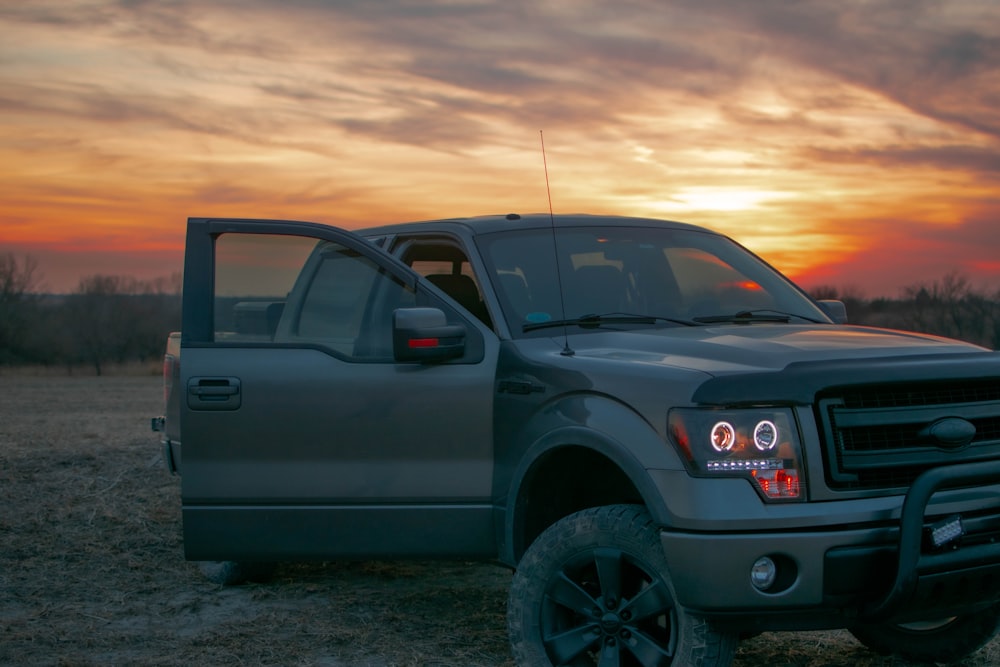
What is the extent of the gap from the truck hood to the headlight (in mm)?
193

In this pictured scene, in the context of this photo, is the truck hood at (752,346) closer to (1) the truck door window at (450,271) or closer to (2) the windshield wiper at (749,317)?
(2) the windshield wiper at (749,317)

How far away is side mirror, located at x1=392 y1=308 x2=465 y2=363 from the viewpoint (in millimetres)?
4844

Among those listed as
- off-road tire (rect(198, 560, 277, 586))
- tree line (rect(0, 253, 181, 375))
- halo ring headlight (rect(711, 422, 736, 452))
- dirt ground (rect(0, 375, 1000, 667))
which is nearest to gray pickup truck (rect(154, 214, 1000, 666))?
halo ring headlight (rect(711, 422, 736, 452))

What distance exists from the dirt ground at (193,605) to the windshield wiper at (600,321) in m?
1.52

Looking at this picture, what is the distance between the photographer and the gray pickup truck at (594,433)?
404 cm

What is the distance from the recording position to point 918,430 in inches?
169

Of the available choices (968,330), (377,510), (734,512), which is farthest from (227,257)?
(968,330)

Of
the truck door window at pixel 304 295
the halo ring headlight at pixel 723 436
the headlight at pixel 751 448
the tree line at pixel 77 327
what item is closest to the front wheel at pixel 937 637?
the headlight at pixel 751 448

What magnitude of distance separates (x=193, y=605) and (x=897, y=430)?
396 centimetres

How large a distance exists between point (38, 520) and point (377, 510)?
4.66m

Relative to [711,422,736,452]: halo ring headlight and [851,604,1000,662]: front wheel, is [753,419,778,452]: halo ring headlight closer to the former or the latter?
[711,422,736,452]: halo ring headlight

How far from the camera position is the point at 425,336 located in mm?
4867

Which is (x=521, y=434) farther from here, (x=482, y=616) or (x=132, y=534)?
(x=132, y=534)

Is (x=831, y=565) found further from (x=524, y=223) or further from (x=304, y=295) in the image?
(x=304, y=295)
